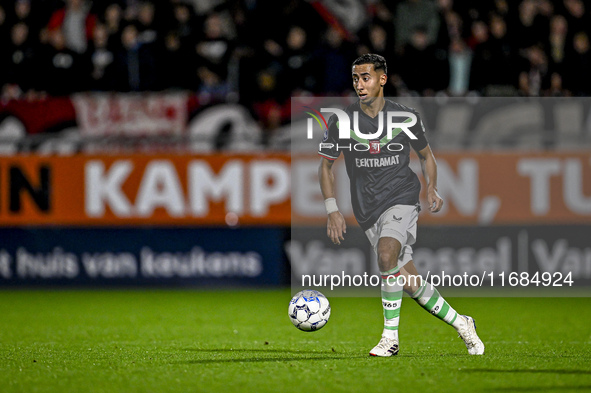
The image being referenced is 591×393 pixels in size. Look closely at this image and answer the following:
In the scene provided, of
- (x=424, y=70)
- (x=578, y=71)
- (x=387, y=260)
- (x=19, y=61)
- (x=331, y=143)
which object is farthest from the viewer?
(x=19, y=61)

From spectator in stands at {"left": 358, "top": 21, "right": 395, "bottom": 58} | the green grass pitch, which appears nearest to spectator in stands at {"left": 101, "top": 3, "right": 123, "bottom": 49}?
spectator in stands at {"left": 358, "top": 21, "right": 395, "bottom": 58}

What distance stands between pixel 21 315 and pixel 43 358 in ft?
12.3

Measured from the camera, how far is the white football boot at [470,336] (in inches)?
280

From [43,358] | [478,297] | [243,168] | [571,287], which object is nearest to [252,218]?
[243,168]

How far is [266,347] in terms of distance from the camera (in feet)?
25.9

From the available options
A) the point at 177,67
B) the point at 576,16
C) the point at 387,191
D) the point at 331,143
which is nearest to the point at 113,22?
the point at 177,67

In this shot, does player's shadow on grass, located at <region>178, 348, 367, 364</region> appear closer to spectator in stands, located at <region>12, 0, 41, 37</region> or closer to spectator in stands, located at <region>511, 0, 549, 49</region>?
spectator in stands, located at <region>511, 0, 549, 49</region>

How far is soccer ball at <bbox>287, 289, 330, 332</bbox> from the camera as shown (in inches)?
290

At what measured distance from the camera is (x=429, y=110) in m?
12.7

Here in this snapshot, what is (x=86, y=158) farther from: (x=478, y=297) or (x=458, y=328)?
(x=458, y=328)

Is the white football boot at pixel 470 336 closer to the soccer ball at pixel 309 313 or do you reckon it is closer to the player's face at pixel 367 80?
the soccer ball at pixel 309 313

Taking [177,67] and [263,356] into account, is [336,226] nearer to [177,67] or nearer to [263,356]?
[263,356]

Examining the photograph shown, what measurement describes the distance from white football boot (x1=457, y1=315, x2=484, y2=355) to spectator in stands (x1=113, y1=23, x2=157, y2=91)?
7.66 m

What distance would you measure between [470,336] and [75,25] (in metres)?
9.53
